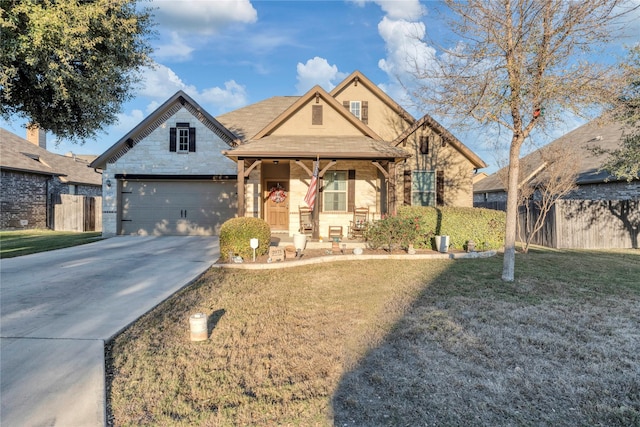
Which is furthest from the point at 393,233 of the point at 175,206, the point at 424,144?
the point at 175,206

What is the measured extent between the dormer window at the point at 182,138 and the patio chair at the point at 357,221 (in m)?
7.38

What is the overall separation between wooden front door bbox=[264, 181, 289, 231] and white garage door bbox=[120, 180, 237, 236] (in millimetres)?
1464

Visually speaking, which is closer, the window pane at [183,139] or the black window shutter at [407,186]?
the black window shutter at [407,186]

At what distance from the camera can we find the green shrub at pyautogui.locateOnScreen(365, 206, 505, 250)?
9.62 metres

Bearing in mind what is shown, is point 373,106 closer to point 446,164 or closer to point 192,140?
point 446,164

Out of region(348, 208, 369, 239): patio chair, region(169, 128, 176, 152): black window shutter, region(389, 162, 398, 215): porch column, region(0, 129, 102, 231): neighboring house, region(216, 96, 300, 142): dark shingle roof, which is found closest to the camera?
region(389, 162, 398, 215): porch column

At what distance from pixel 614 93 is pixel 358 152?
6.07 meters

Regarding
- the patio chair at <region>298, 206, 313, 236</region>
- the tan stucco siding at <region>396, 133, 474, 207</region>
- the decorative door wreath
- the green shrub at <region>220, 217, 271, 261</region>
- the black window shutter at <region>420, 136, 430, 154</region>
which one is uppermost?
the black window shutter at <region>420, 136, 430, 154</region>

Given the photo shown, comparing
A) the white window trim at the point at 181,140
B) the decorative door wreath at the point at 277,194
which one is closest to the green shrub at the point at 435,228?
the decorative door wreath at the point at 277,194

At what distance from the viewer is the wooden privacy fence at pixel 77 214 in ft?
56.5

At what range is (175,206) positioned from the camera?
46.1 feet

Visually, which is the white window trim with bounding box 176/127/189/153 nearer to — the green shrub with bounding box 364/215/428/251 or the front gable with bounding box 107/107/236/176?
the front gable with bounding box 107/107/236/176

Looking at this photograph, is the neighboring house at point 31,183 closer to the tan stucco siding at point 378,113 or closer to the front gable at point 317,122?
the front gable at point 317,122

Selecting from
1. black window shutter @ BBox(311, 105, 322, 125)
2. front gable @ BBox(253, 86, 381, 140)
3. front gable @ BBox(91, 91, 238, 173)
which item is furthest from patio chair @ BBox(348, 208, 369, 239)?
front gable @ BBox(91, 91, 238, 173)
